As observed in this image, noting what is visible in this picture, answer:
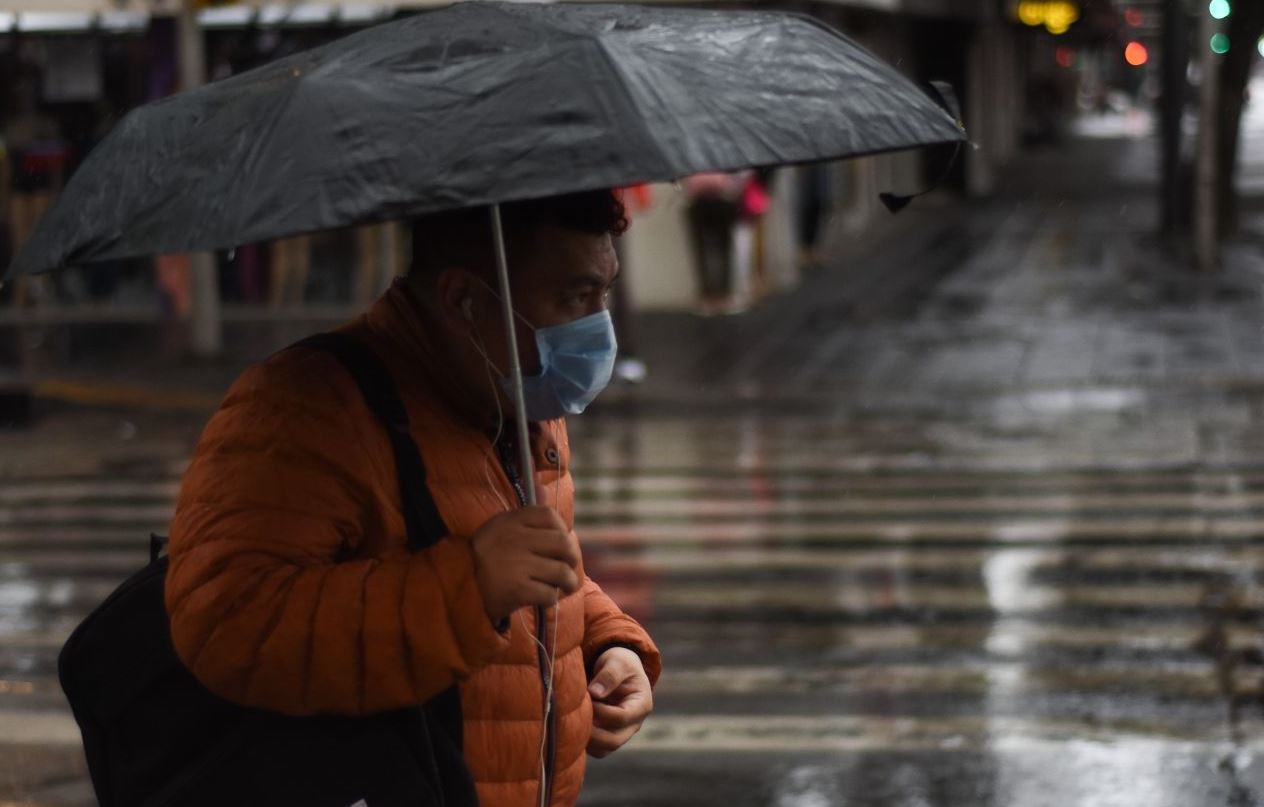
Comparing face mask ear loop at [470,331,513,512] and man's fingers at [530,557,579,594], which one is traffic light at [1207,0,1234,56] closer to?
face mask ear loop at [470,331,513,512]

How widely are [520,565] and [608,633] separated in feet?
2.41

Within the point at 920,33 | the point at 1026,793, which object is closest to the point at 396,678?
the point at 1026,793

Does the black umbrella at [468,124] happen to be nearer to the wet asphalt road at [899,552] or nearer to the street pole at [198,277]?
the wet asphalt road at [899,552]

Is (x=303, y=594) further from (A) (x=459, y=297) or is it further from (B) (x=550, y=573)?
(A) (x=459, y=297)

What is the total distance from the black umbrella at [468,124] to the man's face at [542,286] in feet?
0.83

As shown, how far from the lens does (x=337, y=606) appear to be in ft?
8.11

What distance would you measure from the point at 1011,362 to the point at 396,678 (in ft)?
49.1

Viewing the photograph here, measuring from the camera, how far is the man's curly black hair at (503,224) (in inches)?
107

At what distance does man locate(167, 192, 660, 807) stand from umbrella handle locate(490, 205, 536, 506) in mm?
39

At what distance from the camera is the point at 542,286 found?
108 inches

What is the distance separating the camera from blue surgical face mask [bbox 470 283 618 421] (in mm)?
2752

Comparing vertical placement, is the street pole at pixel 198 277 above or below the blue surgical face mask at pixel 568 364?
below

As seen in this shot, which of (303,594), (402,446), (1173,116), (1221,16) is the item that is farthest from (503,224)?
(1221,16)

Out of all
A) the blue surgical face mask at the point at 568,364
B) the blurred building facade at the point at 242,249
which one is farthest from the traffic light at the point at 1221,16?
the blue surgical face mask at the point at 568,364
